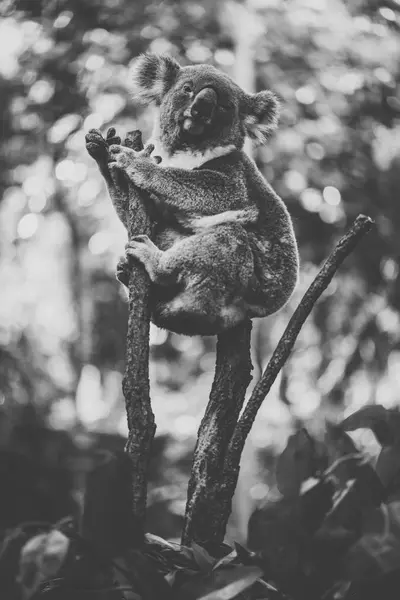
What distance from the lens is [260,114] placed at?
3230mm

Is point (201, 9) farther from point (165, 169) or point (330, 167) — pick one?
point (165, 169)

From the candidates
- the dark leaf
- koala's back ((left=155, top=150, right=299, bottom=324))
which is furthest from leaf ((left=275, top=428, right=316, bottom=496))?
koala's back ((left=155, top=150, right=299, bottom=324))

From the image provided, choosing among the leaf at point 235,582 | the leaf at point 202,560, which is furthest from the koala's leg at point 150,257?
the leaf at point 235,582

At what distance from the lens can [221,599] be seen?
107 cm

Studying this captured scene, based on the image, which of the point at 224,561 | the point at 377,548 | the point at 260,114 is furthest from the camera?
the point at 260,114

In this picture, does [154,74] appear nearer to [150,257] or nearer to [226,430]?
[150,257]

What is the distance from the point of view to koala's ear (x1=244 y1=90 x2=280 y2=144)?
322 centimetres

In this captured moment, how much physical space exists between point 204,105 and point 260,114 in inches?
18.3

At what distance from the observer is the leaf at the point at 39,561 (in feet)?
3.43

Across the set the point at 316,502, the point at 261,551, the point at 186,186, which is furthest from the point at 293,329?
the point at 186,186

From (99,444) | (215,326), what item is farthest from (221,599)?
(215,326)

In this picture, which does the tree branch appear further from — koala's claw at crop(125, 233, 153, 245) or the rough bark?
koala's claw at crop(125, 233, 153, 245)

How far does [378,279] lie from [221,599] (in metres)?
4.80

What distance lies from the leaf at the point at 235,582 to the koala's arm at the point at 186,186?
173 cm
